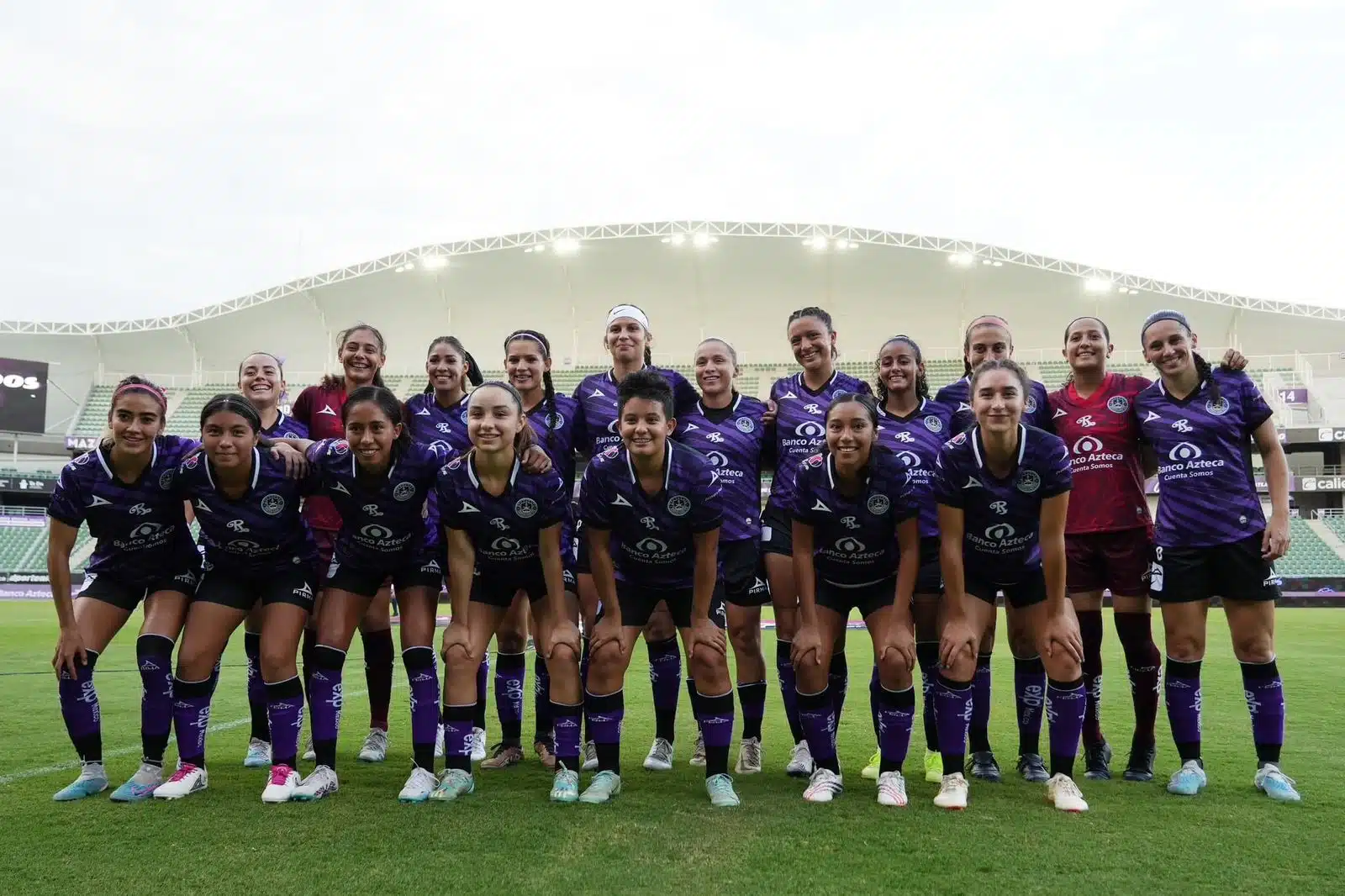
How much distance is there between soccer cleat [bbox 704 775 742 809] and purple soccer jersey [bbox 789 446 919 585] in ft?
3.31

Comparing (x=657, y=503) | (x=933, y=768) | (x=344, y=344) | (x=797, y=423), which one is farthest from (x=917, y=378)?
(x=344, y=344)

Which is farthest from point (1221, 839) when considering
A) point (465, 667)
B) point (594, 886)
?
point (465, 667)

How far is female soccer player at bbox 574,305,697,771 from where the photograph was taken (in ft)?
15.8

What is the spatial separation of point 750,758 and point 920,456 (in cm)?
175

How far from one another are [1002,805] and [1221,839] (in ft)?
2.62

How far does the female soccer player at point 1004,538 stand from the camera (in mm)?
3889

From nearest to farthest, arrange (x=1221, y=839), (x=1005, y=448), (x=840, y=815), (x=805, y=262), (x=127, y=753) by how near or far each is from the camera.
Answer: (x=1221, y=839)
(x=840, y=815)
(x=1005, y=448)
(x=127, y=753)
(x=805, y=262)

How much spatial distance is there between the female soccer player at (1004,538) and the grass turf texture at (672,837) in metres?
0.33

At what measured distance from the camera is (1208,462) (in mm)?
4312

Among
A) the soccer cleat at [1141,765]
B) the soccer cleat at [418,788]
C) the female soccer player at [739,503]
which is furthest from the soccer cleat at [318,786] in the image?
the soccer cleat at [1141,765]

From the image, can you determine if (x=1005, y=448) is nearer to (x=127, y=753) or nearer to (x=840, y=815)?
(x=840, y=815)

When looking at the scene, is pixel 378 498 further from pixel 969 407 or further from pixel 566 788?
pixel 969 407

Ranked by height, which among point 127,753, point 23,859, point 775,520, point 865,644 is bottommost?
point 865,644

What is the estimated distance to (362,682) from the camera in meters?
8.53
